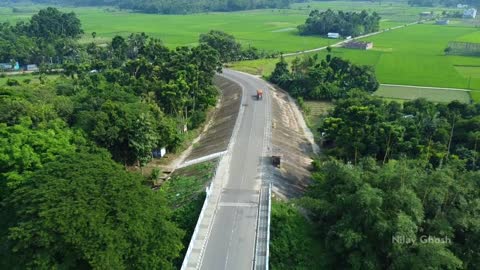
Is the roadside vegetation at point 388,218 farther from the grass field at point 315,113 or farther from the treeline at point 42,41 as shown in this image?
the treeline at point 42,41

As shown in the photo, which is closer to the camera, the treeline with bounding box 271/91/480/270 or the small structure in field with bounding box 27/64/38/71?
the treeline with bounding box 271/91/480/270

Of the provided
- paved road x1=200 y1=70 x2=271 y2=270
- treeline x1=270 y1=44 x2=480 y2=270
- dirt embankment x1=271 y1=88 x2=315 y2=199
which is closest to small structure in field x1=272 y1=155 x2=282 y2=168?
dirt embankment x1=271 y1=88 x2=315 y2=199

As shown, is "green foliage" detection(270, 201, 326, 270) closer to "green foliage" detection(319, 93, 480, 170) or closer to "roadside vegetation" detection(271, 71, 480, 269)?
"roadside vegetation" detection(271, 71, 480, 269)

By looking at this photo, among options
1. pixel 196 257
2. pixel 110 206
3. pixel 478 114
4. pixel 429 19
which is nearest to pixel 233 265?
pixel 196 257

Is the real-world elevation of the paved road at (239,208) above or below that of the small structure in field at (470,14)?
below

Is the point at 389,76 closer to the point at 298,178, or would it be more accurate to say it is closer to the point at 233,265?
the point at 298,178

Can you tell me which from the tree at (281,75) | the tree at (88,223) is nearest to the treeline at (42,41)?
the tree at (281,75)

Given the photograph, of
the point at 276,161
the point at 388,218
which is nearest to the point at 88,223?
the point at 388,218
